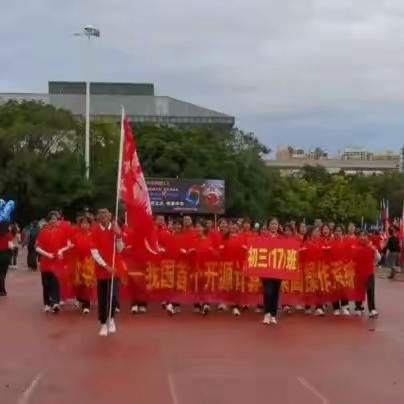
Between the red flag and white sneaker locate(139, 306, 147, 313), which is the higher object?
the red flag

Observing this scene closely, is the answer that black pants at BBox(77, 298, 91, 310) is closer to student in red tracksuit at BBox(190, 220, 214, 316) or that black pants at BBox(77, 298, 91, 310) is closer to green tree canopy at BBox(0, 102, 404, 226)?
student in red tracksuit at BBox(190, 220, 214, 316)

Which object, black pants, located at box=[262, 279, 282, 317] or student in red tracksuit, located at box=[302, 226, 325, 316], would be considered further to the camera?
student in red tracksuit, located at box=[302, 226, 325, 316]

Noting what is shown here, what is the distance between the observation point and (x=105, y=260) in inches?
503

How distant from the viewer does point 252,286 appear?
1675cm

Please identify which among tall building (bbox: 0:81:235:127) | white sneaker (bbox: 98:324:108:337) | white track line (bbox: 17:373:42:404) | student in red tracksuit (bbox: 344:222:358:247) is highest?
tall building (bbox: 0:81:235:127)

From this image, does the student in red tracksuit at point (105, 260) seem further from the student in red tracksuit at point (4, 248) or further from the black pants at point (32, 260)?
the black pants at point (32, 260)

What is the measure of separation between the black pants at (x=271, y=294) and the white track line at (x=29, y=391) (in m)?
5.85

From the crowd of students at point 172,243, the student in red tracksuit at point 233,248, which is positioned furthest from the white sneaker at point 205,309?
the student in red tracksuit at point 233,248

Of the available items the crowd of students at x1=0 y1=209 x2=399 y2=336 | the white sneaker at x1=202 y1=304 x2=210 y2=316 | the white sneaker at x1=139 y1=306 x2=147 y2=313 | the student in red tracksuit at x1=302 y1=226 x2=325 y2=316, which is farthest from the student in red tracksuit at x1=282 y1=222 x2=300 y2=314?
the white sneaker at x1=139 y1=306 x2=147 y2=313

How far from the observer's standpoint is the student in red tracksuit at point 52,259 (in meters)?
16.0

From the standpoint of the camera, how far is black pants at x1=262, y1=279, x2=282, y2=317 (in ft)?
48.6

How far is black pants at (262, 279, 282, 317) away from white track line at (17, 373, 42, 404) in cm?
585

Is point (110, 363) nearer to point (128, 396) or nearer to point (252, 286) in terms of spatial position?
point (128, 396)

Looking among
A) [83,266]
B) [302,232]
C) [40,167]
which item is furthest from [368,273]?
[40,167]
